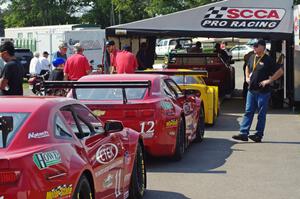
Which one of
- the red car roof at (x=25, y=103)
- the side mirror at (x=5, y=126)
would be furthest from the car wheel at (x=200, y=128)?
the side mirror at (x=5, y=126)

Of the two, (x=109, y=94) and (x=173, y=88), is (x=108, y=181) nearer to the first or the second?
(x=109, y=94)

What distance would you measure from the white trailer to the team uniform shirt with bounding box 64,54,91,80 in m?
17.0

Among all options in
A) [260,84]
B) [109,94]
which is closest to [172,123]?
[109,94]

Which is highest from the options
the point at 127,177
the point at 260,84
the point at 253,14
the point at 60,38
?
the point at 253,14

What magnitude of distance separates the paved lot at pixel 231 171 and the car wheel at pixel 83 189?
2280 mm

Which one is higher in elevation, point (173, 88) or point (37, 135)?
point (37, 135)

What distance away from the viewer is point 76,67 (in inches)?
575

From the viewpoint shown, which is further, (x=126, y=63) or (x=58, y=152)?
(x=126, y=63)

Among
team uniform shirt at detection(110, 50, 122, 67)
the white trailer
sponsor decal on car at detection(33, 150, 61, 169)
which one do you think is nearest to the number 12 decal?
sponsor decal on car at detection(33, 150, 61, 169)

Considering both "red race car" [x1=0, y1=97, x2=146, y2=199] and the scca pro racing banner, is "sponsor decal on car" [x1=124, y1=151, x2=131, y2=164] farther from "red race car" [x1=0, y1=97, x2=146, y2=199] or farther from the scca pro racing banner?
the scca pro racing banner

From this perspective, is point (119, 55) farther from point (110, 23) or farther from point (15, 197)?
point (110, 23)

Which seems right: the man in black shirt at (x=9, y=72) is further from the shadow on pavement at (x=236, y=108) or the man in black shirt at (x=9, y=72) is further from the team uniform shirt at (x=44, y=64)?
the team uniform shirt at (x=44, y=64)

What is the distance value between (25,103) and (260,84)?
7335mm

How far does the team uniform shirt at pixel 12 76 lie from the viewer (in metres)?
9.67
